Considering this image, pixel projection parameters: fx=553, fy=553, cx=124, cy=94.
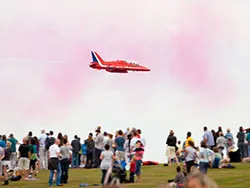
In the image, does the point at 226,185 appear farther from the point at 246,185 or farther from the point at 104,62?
the point at 104,62

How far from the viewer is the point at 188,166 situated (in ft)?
82.5

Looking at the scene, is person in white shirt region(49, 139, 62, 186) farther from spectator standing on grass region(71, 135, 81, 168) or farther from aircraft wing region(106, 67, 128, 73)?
aircraft wing region(106, 67, 128, 73)

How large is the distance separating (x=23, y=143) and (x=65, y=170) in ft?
8.53

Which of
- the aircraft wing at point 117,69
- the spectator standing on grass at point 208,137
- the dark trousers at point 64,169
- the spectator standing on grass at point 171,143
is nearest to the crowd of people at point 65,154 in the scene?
the dark trousers at point 64,169

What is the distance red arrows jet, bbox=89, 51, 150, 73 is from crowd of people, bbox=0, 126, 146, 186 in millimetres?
21761

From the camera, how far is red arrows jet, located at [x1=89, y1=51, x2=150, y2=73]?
5928cm

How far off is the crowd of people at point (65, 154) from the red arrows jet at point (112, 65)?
71.4 ft

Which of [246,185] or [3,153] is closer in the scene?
[246,185]

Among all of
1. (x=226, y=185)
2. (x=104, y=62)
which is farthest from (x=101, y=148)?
(x=104, y=62)

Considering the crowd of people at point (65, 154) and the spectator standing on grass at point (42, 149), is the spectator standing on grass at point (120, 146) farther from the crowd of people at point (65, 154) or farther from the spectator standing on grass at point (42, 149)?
the spectator standing on grass at point (42, 149)

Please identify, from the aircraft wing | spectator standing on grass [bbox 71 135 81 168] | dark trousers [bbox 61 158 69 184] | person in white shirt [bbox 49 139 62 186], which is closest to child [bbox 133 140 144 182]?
dark trousers [bbox 61 158 69 184]

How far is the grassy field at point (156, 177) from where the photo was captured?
2450cm

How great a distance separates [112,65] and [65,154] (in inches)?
1348

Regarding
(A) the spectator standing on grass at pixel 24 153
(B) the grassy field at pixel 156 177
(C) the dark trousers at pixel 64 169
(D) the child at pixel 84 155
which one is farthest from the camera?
(D) the child at pixel 84 155
